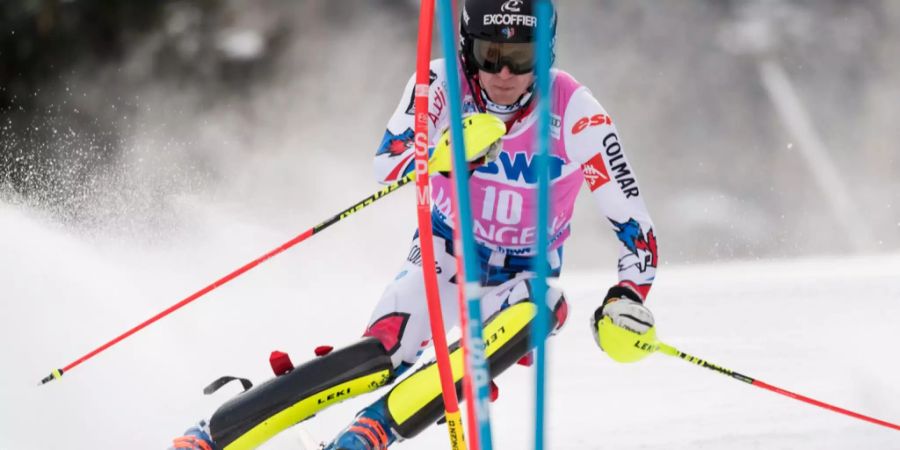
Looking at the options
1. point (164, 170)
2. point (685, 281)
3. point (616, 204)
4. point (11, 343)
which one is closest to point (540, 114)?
point (616, 204)

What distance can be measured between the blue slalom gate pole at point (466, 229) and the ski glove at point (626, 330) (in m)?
1.09

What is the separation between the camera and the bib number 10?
2434 mm

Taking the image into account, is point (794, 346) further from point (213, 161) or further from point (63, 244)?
point (213, 161)

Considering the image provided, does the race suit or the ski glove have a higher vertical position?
the race suit

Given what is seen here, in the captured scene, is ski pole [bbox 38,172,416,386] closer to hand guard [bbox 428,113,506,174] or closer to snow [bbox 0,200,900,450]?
hand guard [bbox 428,113,506,174]

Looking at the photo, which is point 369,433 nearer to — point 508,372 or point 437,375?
point 437,375

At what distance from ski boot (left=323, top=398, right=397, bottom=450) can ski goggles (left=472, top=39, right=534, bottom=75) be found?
898 mm

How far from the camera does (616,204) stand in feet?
7.34

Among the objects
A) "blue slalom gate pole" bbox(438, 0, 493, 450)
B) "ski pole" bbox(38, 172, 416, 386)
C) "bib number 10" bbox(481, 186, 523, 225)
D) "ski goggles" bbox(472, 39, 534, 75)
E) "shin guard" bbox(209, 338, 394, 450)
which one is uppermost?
"ski goggles" bbox(472, 39, 534, 75)

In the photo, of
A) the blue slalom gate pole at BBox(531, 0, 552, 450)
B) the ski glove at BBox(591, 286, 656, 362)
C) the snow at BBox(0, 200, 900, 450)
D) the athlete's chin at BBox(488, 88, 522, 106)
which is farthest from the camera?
the snow at BBox(0, 200, 900, 450)

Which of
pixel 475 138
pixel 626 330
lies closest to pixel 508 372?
pixel 626 330

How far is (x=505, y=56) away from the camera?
2105 millimetres

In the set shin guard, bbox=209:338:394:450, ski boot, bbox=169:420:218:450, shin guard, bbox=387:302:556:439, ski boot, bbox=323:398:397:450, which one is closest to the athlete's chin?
shin guard, bbox=387:302:556:439

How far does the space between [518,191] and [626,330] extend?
610mm
